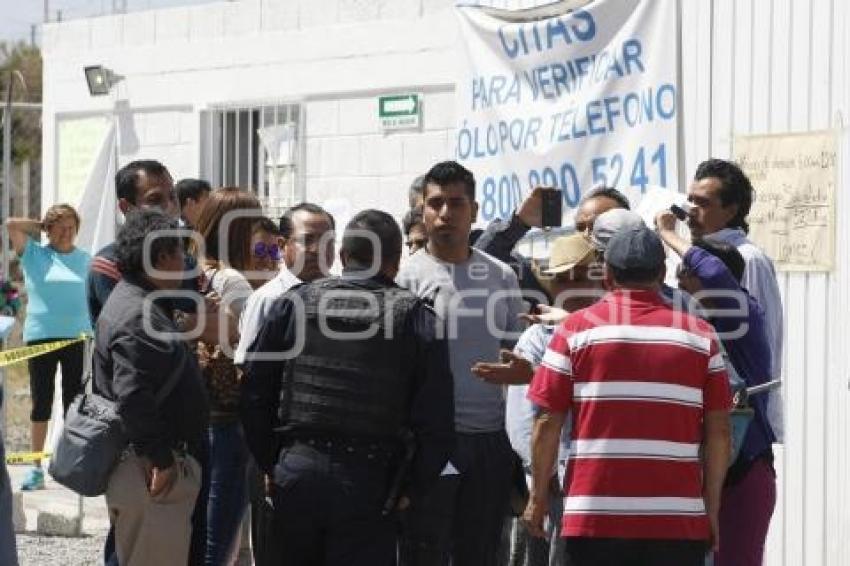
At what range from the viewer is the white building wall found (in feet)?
28.8

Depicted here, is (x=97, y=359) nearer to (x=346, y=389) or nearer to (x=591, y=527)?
(x=346, y=389)

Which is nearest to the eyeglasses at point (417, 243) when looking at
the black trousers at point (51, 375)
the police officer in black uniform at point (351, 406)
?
the police officer in black uniform at point (351, 406)

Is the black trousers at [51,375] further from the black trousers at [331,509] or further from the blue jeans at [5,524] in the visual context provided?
the black trousers at [331,509]

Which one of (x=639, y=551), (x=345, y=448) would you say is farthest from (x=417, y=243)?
(x=639, y=551)

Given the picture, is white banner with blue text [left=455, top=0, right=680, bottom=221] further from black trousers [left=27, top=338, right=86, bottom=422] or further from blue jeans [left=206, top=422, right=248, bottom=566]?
black trousers [left=27, top=338, right=86, bottom=422]

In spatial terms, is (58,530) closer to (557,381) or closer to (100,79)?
(100,79)

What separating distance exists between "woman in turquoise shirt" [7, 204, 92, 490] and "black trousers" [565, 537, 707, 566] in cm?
749

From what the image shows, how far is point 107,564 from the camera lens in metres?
7.61

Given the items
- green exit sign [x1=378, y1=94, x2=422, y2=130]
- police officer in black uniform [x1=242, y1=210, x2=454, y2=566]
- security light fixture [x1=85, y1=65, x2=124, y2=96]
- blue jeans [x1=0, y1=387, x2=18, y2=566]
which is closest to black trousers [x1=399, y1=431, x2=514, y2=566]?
police officer in black uniform [x1=242, y1=210, x2=454, y2=566]

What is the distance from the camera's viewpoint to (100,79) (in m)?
14.6

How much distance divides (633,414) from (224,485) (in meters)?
2.94

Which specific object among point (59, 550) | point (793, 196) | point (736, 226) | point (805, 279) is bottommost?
point (59, 550)

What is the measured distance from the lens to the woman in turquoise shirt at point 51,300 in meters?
12.9

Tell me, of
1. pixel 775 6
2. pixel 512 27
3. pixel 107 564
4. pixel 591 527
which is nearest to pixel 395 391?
pixel 591 527
